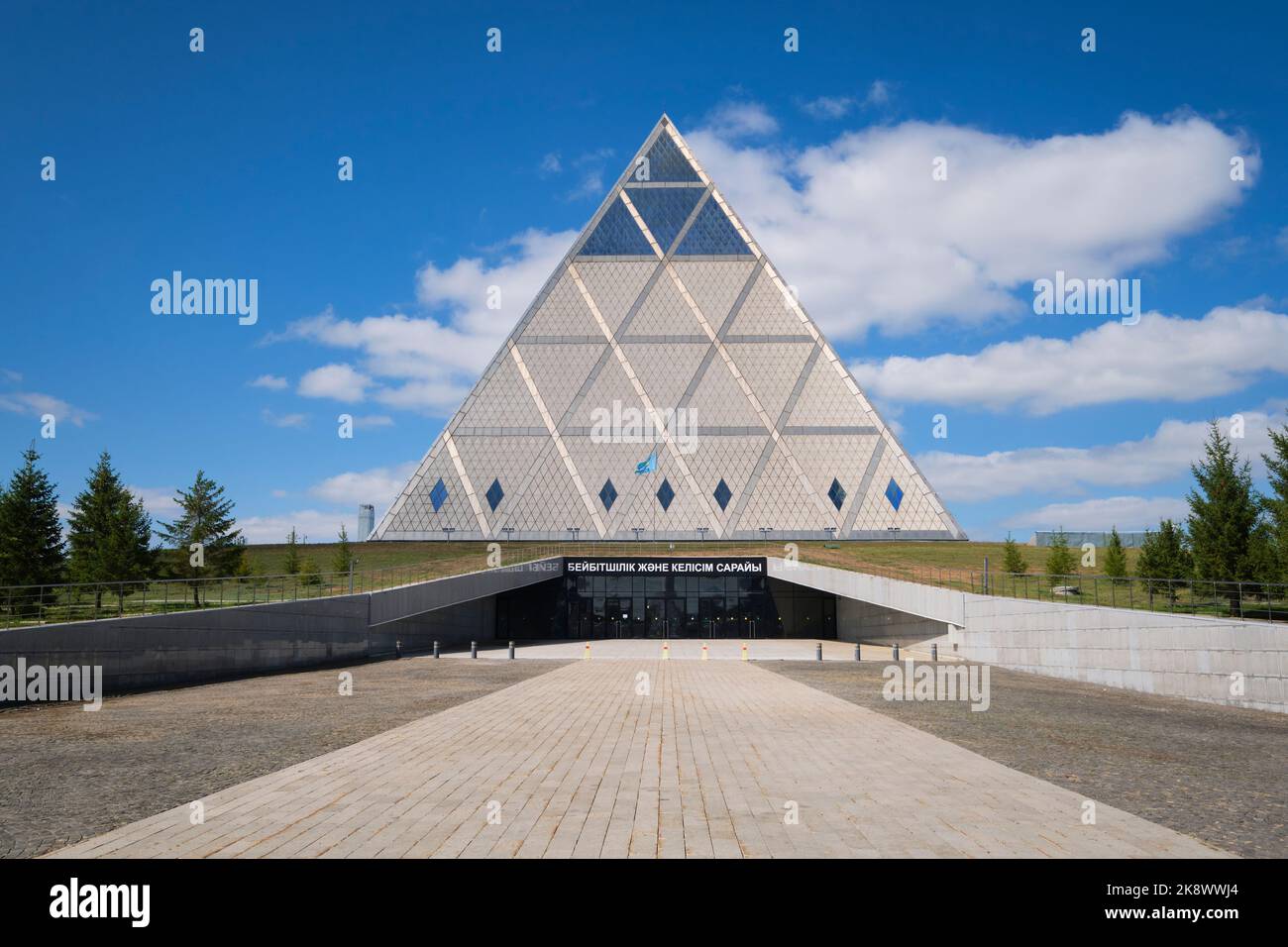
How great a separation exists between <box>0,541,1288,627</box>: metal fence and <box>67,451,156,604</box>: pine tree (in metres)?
2.45

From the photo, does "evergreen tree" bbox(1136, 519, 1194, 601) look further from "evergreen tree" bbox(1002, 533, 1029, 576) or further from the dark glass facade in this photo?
the dark glass facade

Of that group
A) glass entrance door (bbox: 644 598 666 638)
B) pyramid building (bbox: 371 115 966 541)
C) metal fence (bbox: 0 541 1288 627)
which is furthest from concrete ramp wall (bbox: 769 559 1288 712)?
pyramid building (bbox: 371 115 966 541)

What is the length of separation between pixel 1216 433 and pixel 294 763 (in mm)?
28158

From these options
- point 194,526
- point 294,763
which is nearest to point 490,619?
point 194,526

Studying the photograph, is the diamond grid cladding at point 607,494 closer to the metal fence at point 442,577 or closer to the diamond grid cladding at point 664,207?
the metal fence at point 442,577

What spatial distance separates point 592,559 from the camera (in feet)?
149

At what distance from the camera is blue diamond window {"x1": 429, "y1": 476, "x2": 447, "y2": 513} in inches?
2040

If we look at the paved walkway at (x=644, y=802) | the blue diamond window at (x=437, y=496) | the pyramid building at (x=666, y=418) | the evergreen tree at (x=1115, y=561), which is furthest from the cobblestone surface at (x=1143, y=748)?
the blue diamond window at (x=437, y=496)

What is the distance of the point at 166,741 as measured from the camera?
37.2 ft

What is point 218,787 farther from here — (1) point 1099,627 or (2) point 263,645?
(1) point 1099,627

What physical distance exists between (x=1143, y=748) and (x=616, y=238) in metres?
52.3

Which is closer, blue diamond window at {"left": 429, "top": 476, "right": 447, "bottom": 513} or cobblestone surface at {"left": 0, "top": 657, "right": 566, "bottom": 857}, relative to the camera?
cobblestone surface at {"left": 0, "top": 657, "right": 566, "bottom": 857}

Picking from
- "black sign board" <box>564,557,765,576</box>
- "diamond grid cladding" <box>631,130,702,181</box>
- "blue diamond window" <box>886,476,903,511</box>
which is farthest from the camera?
"diamond grid cladding" <box>631,130,702,181</box>

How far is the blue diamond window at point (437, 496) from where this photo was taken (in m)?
51.8
